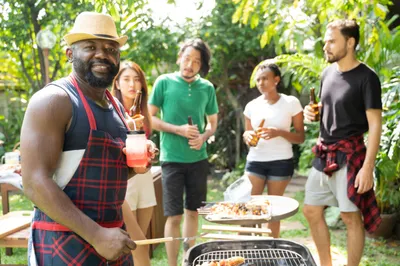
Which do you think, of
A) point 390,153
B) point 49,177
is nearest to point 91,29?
point 49,177

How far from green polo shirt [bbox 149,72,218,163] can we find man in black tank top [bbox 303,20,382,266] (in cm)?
101

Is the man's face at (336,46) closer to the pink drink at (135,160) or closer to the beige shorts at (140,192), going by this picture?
the beige shorts at (140,192)

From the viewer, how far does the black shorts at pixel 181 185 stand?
3854 millimetres

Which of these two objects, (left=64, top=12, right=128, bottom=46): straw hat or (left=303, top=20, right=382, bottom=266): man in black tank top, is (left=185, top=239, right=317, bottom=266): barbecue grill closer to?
(left=303, top=20, right=382, bottom=266): man in black tank top

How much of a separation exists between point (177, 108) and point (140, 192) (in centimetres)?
86

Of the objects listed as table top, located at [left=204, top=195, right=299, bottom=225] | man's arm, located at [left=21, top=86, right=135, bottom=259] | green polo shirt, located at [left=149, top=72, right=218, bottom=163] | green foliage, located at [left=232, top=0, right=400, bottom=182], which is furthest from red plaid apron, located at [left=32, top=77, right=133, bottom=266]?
green foliage, located at [left=232, top=0, right=400, bottom=182]

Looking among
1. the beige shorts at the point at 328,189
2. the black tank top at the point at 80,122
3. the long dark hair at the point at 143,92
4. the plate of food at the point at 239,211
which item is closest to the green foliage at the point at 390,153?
the beige shorts at the point at 328,189

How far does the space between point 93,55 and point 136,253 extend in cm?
194

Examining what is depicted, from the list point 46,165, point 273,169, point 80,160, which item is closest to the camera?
point 46,165

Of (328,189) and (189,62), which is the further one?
(189,62)

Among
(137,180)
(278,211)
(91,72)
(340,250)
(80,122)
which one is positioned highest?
(91,72)

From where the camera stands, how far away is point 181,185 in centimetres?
389

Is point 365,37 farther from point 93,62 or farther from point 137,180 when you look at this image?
point 93,62

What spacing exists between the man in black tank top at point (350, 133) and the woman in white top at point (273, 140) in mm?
445
